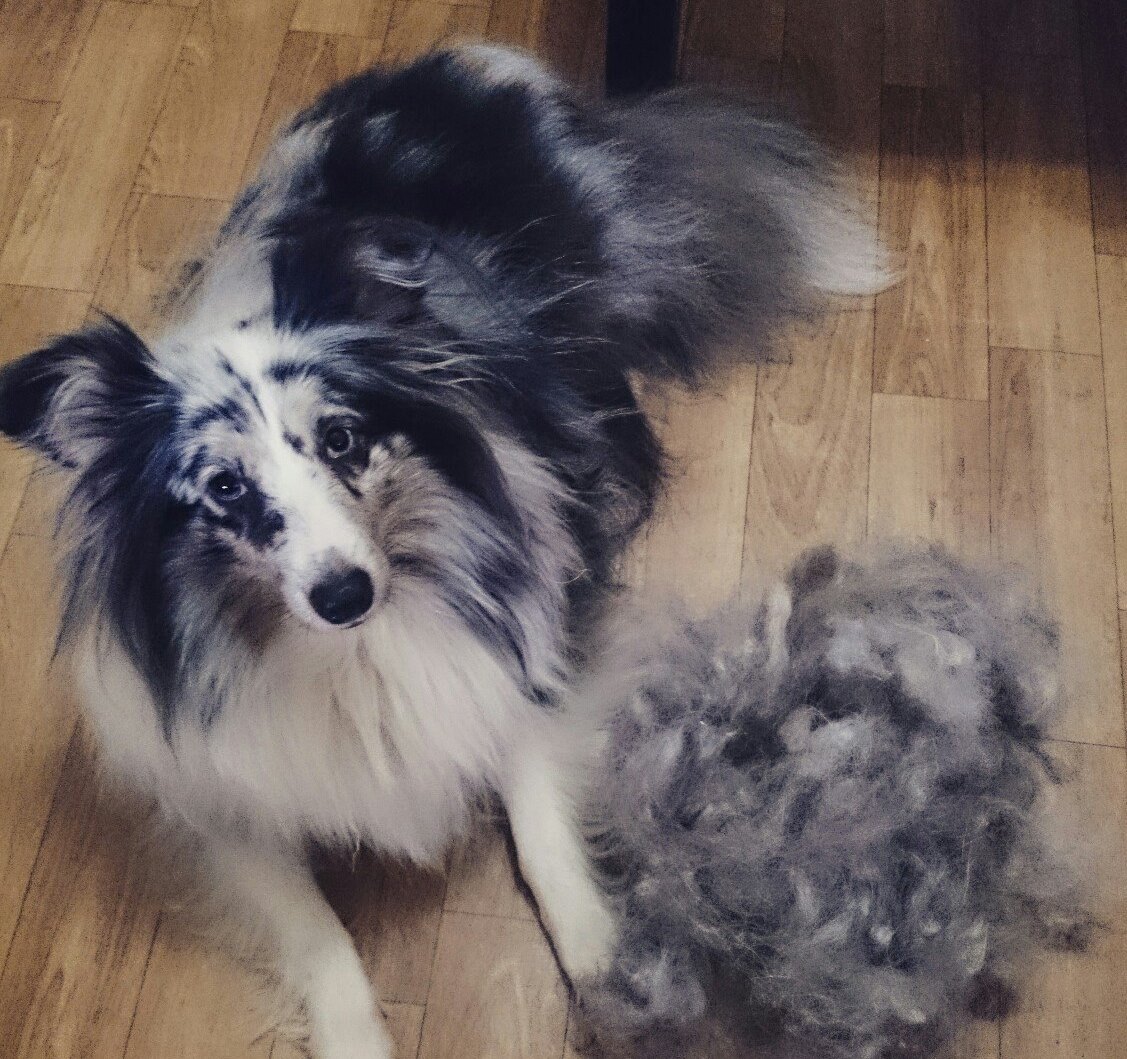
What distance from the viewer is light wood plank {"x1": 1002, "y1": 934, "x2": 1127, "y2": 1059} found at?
154cm

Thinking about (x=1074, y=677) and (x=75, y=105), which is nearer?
(x=1074, y=677)

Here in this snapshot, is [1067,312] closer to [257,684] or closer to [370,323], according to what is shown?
[370,323]

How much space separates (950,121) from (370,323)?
4.52 ft

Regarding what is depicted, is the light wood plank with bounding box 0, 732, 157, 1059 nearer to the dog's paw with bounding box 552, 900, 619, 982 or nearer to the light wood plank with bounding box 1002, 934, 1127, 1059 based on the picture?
the dog's paw with bounding box 552, 900, 619, 982

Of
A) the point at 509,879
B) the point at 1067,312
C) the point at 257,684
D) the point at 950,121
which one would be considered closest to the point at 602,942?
the point at 509,879

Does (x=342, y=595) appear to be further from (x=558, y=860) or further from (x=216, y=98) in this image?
(x=216, y=98)

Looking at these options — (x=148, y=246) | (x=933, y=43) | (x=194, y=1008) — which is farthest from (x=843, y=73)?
(x=194, y=1008)

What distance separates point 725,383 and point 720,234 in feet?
0.74

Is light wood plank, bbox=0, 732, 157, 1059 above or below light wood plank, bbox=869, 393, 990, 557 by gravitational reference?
below

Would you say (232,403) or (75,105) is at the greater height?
(232,403)

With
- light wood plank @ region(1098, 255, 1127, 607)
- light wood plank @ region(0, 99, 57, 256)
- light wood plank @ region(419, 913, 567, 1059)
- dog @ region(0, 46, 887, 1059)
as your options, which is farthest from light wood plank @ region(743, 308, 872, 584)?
light wood plank @ region(0, 99, 57, 256)

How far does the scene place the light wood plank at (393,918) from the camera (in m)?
1.60

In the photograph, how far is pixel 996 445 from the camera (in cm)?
195

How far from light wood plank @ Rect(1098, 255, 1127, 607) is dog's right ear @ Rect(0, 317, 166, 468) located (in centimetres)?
136
